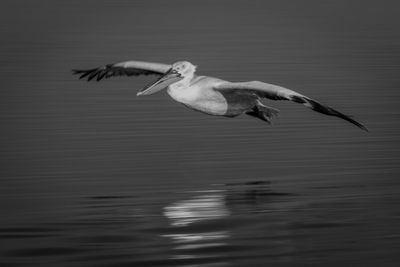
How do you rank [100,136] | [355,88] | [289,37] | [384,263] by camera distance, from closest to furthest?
[384,263] < [100,136] < [355,88] < [289,37]

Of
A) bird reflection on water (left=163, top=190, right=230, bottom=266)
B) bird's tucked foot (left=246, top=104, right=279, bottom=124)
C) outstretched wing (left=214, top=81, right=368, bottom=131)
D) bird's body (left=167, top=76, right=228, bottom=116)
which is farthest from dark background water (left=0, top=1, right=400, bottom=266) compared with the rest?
outstretched wing (left=214, top=81, right=368, bottom=131)

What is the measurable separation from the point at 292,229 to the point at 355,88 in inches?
342

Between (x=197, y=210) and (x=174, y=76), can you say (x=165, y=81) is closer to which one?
(x=174, y=76)

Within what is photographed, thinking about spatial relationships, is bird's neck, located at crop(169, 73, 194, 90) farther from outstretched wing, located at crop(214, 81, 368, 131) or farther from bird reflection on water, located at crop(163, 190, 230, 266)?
bird reflection on water, located at crop(163, 190, 230, 266)

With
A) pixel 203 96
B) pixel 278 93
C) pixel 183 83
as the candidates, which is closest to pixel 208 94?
pixel 203 96

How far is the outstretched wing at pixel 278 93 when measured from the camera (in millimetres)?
10055

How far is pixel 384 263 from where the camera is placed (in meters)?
8.65

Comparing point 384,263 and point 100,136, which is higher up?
point 100,136

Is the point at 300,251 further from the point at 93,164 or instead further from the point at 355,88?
the point at 355,88

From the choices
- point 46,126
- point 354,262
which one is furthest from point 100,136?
point 354,262

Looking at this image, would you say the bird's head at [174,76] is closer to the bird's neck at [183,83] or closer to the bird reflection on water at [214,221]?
the bird's neck at [183,83]

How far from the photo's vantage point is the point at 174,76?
1170 cm

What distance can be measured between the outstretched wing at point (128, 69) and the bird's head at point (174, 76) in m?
0.53

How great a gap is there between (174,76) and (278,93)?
4.93 feet
